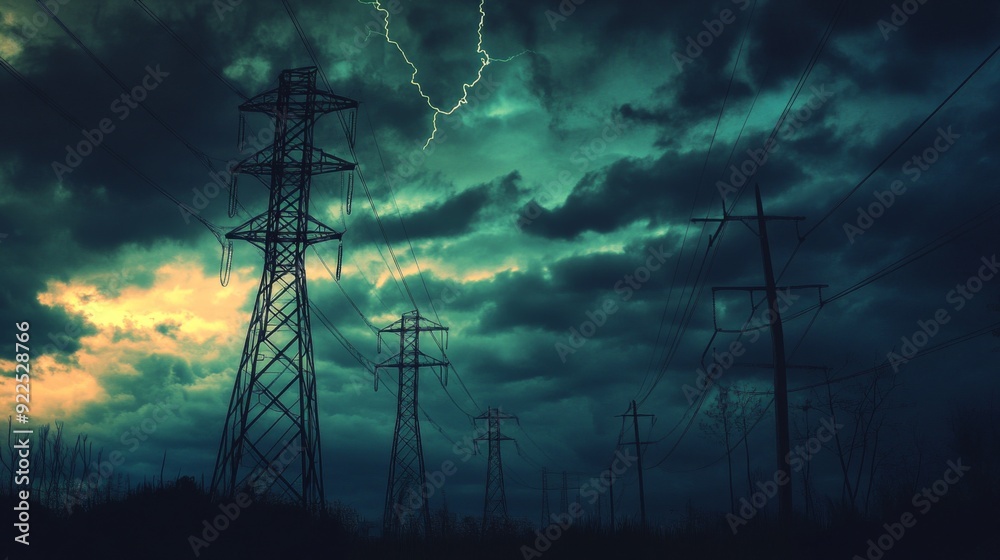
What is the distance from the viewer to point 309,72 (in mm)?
25344

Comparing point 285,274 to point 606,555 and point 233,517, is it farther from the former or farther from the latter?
point 606,555

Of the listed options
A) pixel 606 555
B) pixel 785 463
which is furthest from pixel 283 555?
pixel 785 463

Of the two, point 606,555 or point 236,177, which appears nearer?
point 606,555

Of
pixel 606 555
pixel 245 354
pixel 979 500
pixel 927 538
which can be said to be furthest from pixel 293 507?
pixel 979 500

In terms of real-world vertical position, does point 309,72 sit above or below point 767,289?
above

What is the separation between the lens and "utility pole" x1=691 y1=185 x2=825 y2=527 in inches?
824

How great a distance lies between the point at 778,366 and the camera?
22.6 m

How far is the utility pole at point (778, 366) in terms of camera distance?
20938 millimetres

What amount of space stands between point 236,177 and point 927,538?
2391cm

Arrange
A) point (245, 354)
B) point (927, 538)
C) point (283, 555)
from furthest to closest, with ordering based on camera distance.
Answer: point (245, 354)
point (927, 538)
point (283, 555)

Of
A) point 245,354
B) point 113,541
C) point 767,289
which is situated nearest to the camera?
point 113,541

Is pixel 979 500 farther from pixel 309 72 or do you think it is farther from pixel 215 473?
pixel 309 72

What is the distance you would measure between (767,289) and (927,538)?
8.44 metres

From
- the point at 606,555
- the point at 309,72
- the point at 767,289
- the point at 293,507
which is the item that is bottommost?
the point at 606,555
